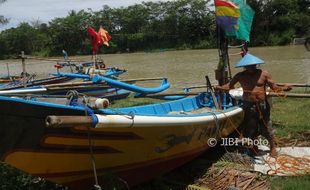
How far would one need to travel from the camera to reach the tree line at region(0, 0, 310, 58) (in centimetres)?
5672

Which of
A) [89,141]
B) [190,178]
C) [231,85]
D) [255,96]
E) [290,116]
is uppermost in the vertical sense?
[231,85]

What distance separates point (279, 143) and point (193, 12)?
203 ft

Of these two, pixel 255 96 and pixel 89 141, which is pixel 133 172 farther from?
pixel 255 96

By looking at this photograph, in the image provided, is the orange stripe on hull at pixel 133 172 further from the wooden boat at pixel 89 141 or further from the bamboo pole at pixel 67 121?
the bamboo pole at pixel 67 121

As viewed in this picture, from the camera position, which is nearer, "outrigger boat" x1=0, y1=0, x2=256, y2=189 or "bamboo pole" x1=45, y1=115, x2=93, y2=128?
"bamboo pole" x1=45, y1=115, x2=93, y2=128

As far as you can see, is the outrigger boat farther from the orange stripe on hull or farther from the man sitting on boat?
the man sitting on boat

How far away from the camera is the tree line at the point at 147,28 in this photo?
56719mm

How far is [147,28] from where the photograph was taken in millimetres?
69562

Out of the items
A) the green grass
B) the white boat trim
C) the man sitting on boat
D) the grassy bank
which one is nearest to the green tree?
the green grass

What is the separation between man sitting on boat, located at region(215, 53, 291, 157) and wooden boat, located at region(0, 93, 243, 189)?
1.05 metres

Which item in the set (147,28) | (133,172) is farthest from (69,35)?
(133,172)

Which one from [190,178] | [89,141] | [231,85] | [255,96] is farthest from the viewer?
[231,85]

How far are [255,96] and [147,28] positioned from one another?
212 ft

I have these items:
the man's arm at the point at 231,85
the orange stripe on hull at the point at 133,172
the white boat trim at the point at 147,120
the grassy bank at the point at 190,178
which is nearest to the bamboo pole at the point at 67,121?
the white boat trim at the point at 147,120
